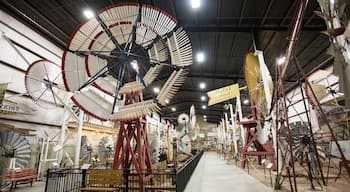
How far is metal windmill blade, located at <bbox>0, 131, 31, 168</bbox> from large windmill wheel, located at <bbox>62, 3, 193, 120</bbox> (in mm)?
2498

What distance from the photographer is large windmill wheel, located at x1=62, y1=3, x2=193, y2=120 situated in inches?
127

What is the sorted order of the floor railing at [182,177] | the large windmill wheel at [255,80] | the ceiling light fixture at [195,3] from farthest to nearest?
the large windmill wheel at [255,80] < the ceiling light fixture at [195,3] < the floor railing at [182,177]

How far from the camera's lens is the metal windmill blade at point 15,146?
436 cm

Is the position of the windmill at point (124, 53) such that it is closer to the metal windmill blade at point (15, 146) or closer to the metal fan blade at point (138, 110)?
the metal fan blade at point (138, 110)

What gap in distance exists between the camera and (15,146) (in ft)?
15.2

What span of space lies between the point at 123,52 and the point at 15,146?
3901 millimetres

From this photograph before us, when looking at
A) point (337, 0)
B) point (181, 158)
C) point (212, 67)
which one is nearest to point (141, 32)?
point (337, 0)

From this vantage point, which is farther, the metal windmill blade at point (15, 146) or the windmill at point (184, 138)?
the windmill at point (184, 138)

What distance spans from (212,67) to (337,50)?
9924 mm

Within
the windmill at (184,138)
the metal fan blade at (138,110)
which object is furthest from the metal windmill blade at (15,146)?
the windmill at (184,138)

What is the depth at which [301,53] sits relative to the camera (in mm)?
8641

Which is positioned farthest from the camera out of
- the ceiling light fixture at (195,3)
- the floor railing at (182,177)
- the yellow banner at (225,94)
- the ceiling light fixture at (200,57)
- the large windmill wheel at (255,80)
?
the ceiling light fixture at (200,57)

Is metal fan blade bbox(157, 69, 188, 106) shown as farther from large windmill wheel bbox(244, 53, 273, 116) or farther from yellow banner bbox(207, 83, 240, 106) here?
yellow banner bbox(207, 83, 240, 106)

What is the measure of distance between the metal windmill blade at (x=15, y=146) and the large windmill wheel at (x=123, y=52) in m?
2.50
